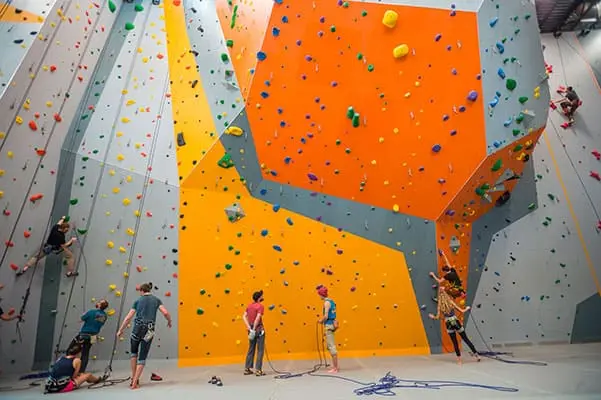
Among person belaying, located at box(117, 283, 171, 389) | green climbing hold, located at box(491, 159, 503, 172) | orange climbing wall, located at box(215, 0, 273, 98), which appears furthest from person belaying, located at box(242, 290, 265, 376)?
green climbing hold, located at box(491, 159, 503, 172)

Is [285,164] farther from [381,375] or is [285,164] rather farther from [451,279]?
[381,375]

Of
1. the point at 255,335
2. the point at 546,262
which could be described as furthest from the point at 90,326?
the point at 546,262

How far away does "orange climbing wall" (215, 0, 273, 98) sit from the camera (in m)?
5.55

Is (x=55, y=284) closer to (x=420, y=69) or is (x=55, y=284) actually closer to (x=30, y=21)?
(x=30, y=21)

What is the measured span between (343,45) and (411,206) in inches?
106

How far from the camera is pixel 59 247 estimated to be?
4918mm

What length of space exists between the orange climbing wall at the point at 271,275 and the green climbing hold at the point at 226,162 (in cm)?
8

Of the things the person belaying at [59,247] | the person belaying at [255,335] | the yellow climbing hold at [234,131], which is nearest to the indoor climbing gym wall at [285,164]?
the yellow climbing hold at [234,131]

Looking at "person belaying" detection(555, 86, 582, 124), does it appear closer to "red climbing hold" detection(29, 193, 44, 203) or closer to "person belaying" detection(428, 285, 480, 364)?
"person belaying" detection(428, 285, 480, 364)

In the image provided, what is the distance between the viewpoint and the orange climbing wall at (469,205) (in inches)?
229

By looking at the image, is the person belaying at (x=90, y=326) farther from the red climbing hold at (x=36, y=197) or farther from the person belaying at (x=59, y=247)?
the red climbing hold at (x=36, y=197)

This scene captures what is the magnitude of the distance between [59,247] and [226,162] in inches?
98.0

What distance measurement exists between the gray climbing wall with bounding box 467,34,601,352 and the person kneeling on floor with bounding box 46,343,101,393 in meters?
5.51

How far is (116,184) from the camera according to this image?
552cm
